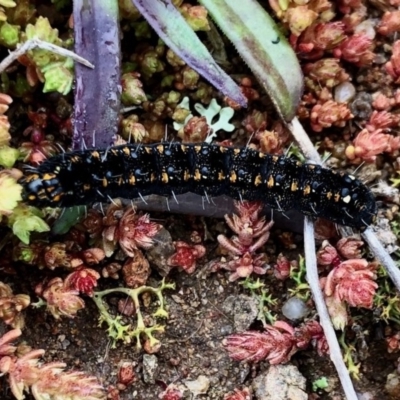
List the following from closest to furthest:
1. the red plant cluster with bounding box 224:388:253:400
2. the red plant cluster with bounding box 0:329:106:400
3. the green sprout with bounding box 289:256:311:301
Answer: the red plant cluster with bounding box 0:329:106:400
the red plant cluster with bounding box 224:388:253:400
the green sprout with bounding box 289:256:311:301

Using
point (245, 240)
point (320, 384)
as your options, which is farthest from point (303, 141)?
point (320, 384)

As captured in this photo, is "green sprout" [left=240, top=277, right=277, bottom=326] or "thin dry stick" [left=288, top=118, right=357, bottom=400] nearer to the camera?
"thin dry stick" [left=288, top=118, right=357, bottom=400]

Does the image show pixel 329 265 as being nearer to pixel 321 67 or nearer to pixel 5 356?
pixel 321 67

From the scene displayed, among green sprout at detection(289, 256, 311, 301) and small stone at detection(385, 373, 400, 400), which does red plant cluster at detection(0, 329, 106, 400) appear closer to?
green sprout at detection(289, 256, 311, 301)

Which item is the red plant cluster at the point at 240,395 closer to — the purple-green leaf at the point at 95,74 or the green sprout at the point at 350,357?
the green sprout at the point at 350,357

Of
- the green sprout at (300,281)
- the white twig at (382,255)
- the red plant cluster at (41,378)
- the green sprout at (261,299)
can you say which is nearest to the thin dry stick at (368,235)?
the white twig at (382,255)

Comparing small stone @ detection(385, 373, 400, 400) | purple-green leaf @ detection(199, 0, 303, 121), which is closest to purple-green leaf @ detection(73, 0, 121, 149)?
purple-green leaf @ detection(199, 0, 303, 121)

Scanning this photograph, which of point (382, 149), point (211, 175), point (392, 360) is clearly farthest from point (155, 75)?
point (392, 360)
